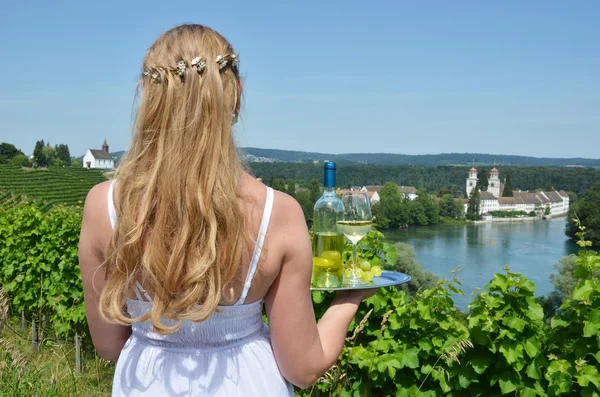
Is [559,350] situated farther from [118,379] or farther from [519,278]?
[118,379]

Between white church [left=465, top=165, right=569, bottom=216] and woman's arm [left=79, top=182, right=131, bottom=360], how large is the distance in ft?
255

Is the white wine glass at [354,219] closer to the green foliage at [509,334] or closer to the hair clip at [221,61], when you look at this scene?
the hair clip at [221,61]

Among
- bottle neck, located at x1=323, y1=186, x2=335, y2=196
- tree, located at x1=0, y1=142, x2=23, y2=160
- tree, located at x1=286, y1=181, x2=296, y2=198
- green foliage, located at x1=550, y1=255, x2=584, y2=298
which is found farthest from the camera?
tree, located at x1=0, y1=142, x2=23, y2=160

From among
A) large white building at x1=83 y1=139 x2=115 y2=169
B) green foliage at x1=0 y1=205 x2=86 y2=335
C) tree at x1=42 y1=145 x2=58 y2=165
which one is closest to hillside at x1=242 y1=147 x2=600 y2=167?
large white building at x1=83 y1=139 x2=115 y2=169

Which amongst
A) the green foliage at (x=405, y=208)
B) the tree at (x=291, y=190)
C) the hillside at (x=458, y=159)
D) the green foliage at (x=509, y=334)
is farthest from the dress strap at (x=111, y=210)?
the hillside at (x=458, y=159)

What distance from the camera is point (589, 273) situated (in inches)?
85.8

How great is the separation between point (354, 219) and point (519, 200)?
86.5 meters

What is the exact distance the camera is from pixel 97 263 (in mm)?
1160

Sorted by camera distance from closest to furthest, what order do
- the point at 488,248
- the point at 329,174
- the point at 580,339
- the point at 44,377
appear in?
the point at 329,174, the point at 580,339, the point at 44,377, the point at 488,248

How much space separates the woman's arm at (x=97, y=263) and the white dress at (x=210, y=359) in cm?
10

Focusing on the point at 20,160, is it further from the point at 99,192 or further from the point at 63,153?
the point at 99,192

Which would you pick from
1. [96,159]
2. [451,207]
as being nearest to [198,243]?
[451,207]

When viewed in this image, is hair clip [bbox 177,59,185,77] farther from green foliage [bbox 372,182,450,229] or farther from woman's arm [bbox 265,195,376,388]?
green foliage [bbox 372,182,450,229]

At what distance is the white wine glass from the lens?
1.51 meters
